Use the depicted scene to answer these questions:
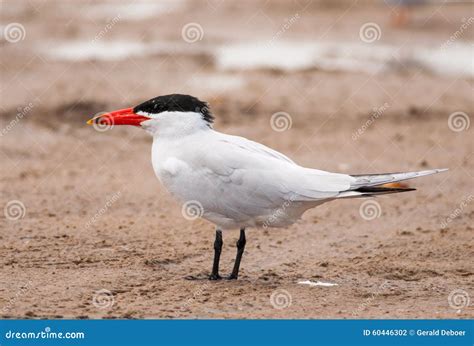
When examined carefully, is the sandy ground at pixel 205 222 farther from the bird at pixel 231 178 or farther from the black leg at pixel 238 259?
the bird at pixel 231 178

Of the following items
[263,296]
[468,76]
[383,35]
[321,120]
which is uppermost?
[383,35]

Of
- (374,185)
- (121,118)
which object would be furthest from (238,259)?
(121,118)

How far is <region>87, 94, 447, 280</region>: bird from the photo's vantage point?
7.27 metres

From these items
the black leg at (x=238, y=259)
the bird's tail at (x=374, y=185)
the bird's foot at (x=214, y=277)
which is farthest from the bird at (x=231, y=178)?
the bird's foot at (x=214, y=277)

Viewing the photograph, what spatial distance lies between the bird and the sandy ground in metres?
0.65

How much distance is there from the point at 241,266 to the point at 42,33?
410 inches

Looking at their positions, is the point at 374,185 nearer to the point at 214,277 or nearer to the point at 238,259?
the point at 238,259

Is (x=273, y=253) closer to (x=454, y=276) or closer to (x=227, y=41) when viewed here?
(x=454, y=276)

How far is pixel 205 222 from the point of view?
946 centimetres

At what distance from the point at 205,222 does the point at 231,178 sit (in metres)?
2.25

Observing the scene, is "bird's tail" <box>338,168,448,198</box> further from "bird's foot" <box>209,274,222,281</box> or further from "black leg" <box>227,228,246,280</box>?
"bird's foot" <box>209,274,222,281</box>

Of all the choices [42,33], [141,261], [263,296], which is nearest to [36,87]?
[42,33]

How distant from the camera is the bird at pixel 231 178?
7270 mm

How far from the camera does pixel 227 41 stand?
16719 mm
